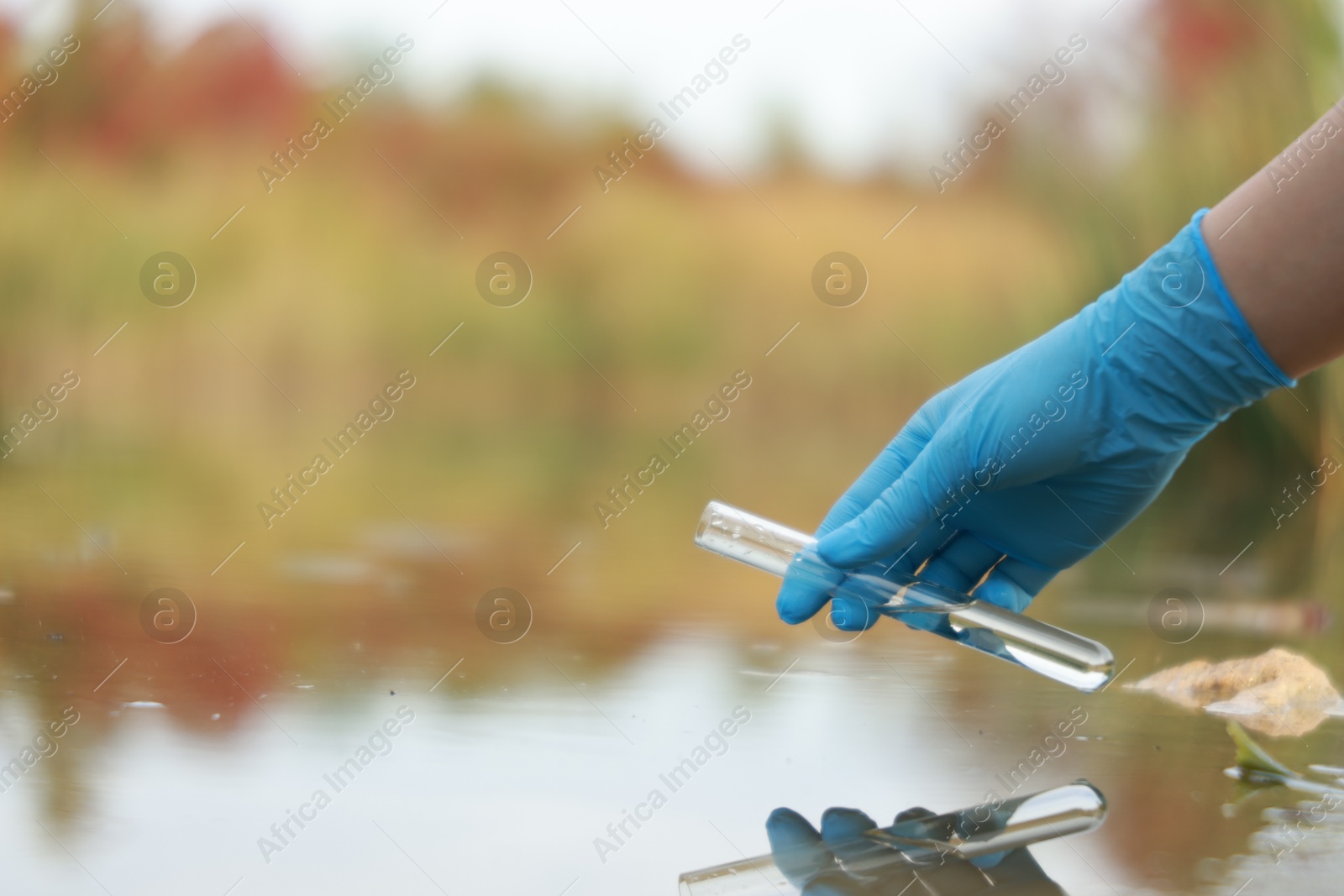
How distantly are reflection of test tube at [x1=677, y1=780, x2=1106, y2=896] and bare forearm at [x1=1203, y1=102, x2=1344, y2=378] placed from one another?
1.37 ft

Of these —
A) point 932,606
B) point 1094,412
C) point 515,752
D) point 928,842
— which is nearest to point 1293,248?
point 1094,412

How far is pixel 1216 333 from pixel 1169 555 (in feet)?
4.08

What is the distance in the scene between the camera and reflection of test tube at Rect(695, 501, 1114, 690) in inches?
33.9

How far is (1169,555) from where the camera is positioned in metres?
2.07

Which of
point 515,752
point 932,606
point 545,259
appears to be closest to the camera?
point 515,752

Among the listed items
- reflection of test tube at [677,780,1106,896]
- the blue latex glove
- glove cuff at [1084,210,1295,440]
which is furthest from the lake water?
glove cuff at [1084,210,1295,440]

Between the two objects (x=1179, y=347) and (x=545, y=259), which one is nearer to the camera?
(x=1179, y=347)

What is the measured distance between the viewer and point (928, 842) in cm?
68

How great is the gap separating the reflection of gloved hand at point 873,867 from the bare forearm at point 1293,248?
0.51 m

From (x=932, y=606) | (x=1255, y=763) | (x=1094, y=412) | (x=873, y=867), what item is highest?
(x=1094, y=412)

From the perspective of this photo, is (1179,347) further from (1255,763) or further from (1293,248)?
(1255,763)

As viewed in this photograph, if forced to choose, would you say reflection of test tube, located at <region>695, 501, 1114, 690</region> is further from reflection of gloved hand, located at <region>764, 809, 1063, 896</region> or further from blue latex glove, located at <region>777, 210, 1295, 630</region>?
reflection of gloved hand, located at <region>764, 809, 1063, 896</region>

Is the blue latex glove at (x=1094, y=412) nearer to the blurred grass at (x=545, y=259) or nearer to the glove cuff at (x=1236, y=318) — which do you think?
the glove cuff at (x=1236, y=318)

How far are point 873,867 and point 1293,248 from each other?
0.59 meters
